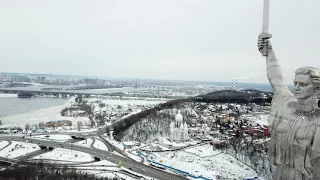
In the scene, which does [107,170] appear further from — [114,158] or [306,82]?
[306,82]

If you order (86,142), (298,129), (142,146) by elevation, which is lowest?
(86,142)

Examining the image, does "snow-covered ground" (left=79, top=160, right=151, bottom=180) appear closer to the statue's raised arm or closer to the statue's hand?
the statue's raised arm

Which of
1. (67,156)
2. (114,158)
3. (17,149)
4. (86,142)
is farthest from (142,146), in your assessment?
(17,149)

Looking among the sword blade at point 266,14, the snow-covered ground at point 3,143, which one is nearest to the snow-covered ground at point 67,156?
the snow-covered ground at point 3,143

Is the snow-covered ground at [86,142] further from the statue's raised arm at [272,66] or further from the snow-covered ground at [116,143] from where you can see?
the statue's raised arm at [272,66]

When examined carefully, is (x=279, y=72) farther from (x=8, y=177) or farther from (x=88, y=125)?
(x=88, y=125)

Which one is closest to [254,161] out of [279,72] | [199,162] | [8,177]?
[199,162]

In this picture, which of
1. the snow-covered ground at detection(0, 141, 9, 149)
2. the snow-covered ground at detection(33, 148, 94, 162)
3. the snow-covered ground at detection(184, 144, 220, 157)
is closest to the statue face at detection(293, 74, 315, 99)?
the snow-covered ground at detection(184, 144, 220, 157)
